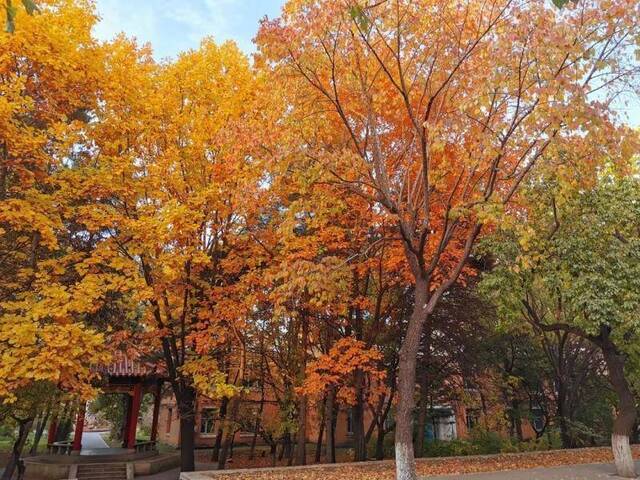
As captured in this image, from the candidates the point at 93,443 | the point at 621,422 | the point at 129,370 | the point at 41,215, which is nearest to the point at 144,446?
the point at 129,370

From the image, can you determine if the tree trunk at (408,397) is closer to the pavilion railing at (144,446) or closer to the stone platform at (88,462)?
the stone platform at (88,462)

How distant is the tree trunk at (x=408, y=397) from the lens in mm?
8539

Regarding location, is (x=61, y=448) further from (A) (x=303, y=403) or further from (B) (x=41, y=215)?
(B) (x=41, y=215)

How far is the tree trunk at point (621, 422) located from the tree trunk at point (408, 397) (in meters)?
6.86

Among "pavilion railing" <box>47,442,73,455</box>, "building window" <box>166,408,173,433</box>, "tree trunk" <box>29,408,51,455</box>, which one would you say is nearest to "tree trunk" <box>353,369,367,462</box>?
"tree trunk" <box>29,408,51,455</box>

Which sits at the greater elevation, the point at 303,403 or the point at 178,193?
the point at 178,193

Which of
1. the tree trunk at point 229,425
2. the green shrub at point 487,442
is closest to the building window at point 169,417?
the tree trunk at point 229,425

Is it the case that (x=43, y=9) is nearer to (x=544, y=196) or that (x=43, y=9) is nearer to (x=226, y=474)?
(x=226, y=474)

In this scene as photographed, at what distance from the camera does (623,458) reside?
481 inches

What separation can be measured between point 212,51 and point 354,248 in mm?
7528

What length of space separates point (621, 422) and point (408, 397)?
24.9 feet

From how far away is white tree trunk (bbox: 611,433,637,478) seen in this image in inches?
479

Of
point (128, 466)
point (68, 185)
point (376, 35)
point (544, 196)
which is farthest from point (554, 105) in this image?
point (128, 466)

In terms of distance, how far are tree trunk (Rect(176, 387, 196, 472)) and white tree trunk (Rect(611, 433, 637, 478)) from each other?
12.1 m
